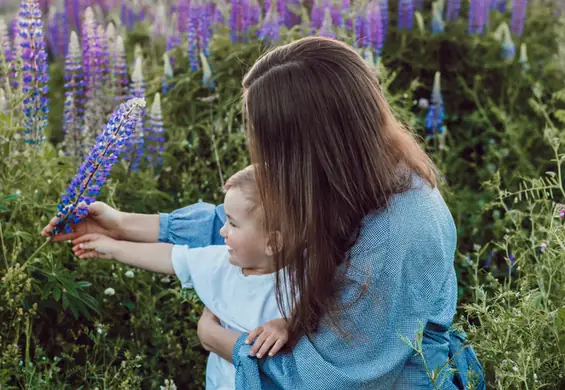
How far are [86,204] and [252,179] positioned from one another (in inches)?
22.7

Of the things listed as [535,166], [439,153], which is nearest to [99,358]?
[439,153]

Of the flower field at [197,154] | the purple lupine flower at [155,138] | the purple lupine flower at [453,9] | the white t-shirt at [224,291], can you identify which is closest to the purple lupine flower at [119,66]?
the flower field at [197,154]

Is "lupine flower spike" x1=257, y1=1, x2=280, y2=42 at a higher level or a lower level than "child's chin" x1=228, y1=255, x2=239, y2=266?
higher

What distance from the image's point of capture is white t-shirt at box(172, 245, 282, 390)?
259 centimetres

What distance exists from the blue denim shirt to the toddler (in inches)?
3.7

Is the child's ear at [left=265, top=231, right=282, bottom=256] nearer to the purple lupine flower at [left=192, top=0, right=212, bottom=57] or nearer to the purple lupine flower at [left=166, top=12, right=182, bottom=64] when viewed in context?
the purple lupine flower at [left=192, top=0, right=212, bottom=57]

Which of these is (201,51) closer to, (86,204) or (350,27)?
(350,27)

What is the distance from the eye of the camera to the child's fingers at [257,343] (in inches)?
94.0

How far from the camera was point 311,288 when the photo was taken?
2.35m

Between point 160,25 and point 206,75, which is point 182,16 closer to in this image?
point 160,25

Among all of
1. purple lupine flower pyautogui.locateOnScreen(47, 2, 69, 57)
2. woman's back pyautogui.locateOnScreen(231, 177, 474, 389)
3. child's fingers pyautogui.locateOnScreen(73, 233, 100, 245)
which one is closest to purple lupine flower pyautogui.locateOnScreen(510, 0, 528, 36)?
purple lupine flower pyautogui.locateOnScreen(47, 2, 69, 57)

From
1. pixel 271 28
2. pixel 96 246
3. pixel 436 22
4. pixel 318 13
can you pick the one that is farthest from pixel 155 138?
pixel 436 22

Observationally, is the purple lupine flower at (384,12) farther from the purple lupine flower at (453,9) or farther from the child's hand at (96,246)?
the child's hand at (96,246)

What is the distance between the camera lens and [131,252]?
273cm
